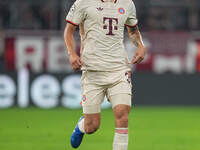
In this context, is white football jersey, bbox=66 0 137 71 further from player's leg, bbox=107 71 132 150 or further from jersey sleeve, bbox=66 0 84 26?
player's leg, bbox=107 71 132 150

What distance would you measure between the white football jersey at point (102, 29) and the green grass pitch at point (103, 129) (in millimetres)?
2250

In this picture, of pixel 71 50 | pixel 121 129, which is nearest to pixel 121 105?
→ pixel 121 129

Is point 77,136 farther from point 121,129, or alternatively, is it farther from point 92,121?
point 121,129

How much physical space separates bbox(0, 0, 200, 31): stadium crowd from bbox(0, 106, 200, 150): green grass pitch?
2.41 m

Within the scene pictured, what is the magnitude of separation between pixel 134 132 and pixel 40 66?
602 centimetres

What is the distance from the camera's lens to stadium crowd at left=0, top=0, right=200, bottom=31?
58.3 feet

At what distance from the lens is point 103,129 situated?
12.8 metres

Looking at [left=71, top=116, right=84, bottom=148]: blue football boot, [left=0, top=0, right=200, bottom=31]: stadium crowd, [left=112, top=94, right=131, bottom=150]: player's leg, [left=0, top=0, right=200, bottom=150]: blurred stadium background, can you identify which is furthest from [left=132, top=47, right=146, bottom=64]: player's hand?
[left=0, top=0, right=200, bottom=31]: stadium crowd

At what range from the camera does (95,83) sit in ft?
25.7

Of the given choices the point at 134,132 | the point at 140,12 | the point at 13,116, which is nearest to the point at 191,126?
the point at 134,132

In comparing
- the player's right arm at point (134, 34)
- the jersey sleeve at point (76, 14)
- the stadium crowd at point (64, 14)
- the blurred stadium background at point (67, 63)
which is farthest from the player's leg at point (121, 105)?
the stadium crowd at point (64, 14)

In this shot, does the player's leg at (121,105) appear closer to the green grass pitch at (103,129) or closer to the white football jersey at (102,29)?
the white football jersey at (102,29)

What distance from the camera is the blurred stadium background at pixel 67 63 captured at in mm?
17516

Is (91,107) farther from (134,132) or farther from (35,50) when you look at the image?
(35,50)
